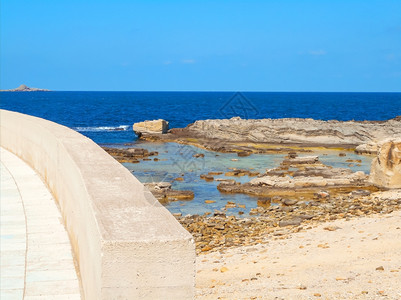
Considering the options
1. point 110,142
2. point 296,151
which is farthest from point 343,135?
point 110,142

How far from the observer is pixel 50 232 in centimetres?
549

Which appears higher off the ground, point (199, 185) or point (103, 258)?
point (103, 258)

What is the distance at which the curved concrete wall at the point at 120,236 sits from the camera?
2.86 meters

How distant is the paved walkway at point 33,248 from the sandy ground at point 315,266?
214cm

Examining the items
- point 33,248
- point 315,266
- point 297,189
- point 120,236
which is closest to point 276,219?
point 297,189

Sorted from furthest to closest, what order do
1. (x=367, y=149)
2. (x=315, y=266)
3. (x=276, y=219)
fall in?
(x=367, y=149) → (x=276, y=219) → (x=315, y=266)

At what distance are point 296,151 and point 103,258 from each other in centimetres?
2976

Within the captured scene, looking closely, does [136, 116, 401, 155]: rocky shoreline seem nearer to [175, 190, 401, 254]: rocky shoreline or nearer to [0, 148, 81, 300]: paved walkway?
[175, 190, 401, 254]: rocky shoreline

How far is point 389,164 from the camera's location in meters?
18.9

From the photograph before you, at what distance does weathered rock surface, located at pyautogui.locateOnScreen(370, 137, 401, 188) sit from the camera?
723 inches

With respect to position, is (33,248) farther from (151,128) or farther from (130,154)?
(151,128)

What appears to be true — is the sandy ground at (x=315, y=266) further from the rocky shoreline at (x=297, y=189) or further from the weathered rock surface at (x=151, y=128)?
the weathered rock surface at (x=151, y=128)

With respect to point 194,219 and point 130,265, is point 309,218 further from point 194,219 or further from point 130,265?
point 130,265

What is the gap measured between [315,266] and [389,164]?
11.8m
